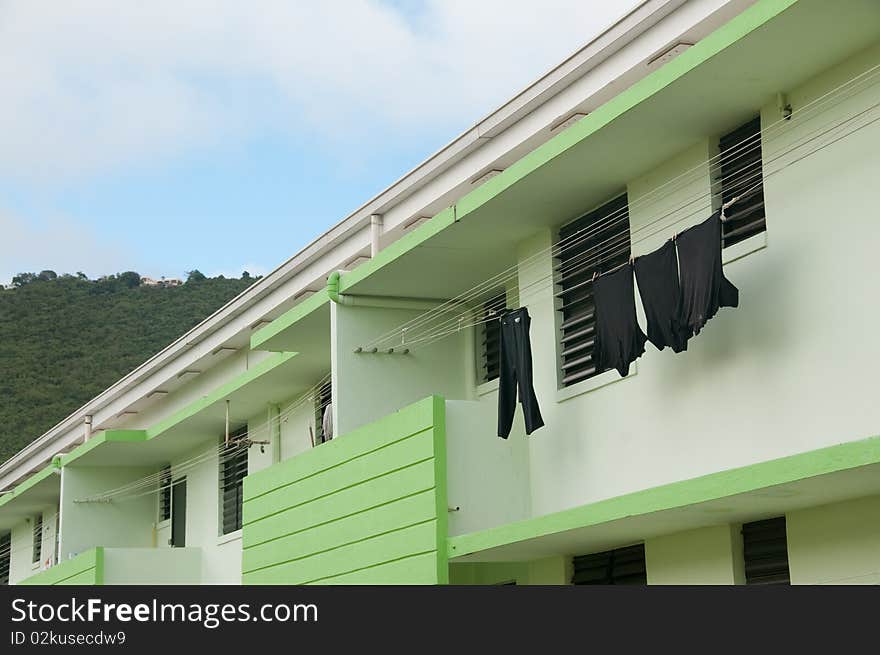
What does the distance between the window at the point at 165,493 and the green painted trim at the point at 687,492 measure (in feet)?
44.1

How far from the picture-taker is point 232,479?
24.0m

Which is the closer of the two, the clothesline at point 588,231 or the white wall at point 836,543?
the white wall at point 836,543

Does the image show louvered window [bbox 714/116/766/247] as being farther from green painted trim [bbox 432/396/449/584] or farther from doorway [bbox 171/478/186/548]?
doorway [bbox 171/478/186/548]

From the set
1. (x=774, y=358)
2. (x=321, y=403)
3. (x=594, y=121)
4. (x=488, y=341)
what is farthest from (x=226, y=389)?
(x=774, y=358)

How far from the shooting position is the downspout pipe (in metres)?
16.7


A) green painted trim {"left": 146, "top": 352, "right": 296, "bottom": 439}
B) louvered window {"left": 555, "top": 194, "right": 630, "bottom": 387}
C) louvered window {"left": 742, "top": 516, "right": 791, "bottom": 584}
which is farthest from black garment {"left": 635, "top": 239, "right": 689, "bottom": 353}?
green painted trim {"left": 146, "top": 352, "right": 296, "bottom": 439}

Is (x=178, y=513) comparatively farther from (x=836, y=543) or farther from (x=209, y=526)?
(x=836, y=543)

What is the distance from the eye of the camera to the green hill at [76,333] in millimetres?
46919

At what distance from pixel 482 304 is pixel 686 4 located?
4.62 meters

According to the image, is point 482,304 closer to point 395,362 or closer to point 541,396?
point 395,362

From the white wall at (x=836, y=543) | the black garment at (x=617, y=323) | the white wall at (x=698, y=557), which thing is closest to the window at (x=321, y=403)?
the black garment at (x=617, y=323)

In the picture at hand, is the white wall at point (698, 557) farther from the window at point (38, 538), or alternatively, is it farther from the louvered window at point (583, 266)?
the window at point (38, 538)

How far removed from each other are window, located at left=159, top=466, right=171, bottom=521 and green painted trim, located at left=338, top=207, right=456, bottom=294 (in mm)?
11138

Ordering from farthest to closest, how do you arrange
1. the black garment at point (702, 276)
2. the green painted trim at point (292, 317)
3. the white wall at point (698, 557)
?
the green painted trim at point (292, 317), the white wall at point (698, 557), the black garment at point (702, 276)
